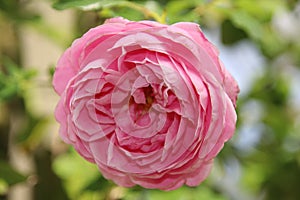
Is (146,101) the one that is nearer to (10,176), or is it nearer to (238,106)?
(10,176)

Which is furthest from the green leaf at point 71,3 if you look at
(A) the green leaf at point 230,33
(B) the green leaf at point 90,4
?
(A) the green leaf at point 230,33

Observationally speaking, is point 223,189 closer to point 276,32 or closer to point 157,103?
point 276,32

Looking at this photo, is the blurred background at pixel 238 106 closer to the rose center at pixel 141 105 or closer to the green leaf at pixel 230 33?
the green leaf at pixel 230 33

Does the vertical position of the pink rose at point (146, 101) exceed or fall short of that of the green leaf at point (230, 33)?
it exceeds it

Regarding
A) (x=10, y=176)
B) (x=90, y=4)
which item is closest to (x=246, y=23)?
(x=90, y=4)

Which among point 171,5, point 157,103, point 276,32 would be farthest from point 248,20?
point 276,32

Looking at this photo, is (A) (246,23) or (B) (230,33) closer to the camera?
(A) (246,23)

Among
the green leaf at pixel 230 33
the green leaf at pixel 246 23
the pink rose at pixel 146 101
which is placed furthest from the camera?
the green leaf at pixel 230 33
